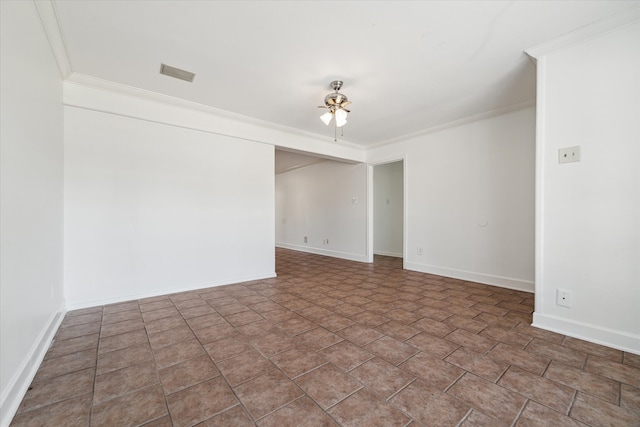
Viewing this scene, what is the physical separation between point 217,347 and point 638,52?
12.8ft

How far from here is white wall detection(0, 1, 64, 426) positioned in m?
1.37

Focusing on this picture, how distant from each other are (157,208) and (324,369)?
2.84 metres

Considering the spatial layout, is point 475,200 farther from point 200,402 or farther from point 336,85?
point 200,402

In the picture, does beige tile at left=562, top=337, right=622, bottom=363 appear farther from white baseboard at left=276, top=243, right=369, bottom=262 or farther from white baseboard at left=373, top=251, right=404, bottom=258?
white baseboard at left=373, top=251, right=404, bottom=258

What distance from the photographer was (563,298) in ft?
7.38

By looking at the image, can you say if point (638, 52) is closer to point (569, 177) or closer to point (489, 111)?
point (569, 177)

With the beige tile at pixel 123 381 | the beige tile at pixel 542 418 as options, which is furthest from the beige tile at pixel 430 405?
the beige tile at pixel 123 381

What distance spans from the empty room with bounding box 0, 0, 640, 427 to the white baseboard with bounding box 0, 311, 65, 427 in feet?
0.05

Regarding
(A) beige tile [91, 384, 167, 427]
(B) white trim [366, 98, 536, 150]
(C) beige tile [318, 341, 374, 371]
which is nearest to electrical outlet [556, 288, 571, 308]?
(C) beige tile [318, 341, 374, 371]

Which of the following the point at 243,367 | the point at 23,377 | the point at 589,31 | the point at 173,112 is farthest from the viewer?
the point at 173,112

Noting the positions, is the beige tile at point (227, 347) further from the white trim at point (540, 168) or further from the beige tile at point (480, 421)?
the white trim at point (540, 168)

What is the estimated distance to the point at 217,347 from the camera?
2.01m

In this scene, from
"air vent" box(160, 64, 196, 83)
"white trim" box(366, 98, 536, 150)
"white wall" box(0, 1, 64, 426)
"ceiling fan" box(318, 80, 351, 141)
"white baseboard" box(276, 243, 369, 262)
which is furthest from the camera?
"white baseboard" box(276, 243, 369, 262)

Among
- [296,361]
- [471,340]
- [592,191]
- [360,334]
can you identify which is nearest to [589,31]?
[592,191]
